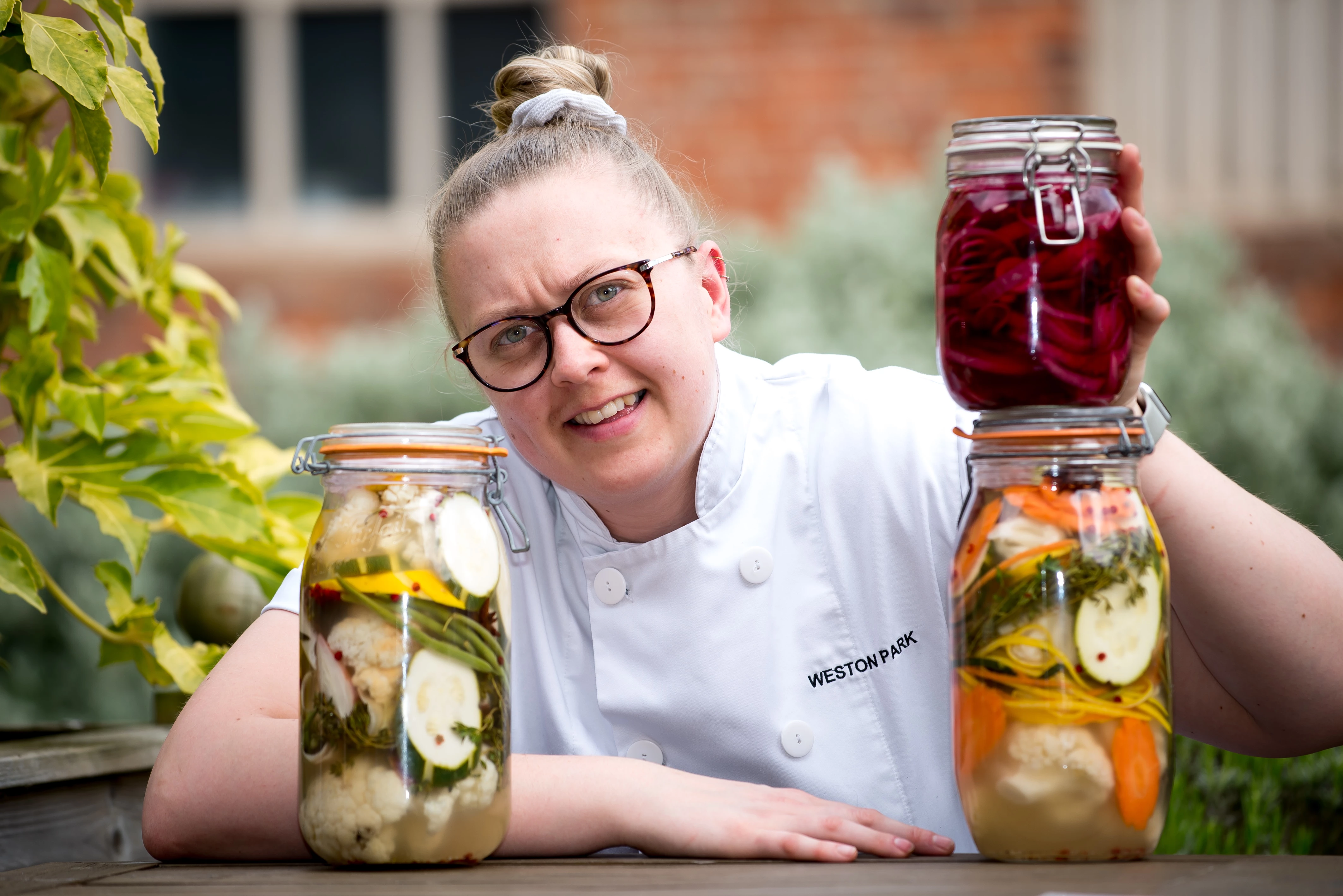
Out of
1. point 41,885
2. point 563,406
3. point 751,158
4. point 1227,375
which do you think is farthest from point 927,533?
point 751,158

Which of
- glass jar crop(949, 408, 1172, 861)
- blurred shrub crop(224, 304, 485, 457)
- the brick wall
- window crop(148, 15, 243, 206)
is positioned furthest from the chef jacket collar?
window crop(148, 15, 243, 206)

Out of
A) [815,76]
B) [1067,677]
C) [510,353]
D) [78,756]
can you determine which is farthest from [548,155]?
[815,76]

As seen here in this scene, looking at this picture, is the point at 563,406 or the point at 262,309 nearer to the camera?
the point at 563,406

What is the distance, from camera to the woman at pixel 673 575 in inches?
49.0

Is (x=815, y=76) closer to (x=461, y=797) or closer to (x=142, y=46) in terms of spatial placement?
(x=142, y=46)

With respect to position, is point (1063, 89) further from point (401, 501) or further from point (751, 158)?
point (401, 501)

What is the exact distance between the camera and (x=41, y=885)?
1083 mm

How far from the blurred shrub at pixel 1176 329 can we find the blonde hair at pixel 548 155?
1488mm

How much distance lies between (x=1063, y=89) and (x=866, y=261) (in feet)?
5.46

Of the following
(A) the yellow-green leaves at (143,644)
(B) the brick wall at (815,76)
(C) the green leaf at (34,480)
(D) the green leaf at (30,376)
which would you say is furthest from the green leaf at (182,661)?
(B) the brick wall at (815,76)

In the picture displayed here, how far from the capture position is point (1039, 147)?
1.02 metres

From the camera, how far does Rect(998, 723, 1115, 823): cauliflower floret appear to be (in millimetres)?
971

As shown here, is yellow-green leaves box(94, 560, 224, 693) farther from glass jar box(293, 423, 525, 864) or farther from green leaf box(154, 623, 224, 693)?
glass jar box(293, 423, 525, 864)

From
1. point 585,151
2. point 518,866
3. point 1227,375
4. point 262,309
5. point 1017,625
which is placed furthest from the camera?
point 262,309
